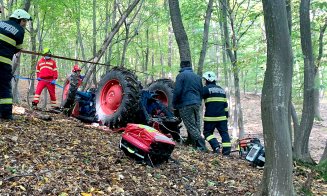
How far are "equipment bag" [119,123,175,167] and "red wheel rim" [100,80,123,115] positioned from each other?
230 cm

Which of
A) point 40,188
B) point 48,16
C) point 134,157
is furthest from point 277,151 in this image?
point 48,16

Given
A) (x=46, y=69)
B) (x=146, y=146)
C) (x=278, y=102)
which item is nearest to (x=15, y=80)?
(x=46, y=69)

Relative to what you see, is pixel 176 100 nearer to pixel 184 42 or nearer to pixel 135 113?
pixel 135 113

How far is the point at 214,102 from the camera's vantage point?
26.3ft

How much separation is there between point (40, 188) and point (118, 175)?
111cm

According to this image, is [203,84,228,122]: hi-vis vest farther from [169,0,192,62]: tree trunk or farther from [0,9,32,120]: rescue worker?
[0,9,32,120]: rescue worker

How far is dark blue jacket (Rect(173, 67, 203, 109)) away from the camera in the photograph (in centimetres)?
755

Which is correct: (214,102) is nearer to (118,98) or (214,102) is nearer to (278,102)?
(118,98)

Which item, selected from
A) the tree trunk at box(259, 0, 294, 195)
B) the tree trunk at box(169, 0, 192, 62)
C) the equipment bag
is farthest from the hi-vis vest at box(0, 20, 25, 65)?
the tree trunk at box(259, 0, 294, 195)

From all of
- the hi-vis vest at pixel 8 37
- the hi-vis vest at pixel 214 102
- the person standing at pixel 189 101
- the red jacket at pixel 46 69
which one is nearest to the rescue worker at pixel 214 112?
the hi-vis vest at pixel 214 102

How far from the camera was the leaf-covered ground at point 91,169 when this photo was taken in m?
3.91

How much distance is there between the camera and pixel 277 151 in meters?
4.17

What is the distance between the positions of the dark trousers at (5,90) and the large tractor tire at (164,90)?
13.1 feet

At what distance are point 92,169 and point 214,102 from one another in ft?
13.8
